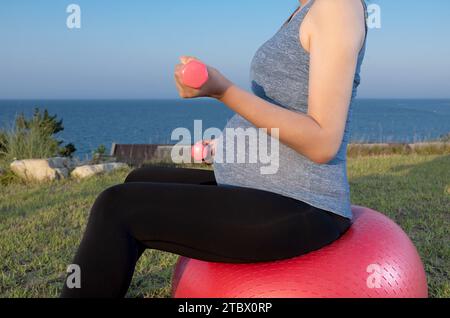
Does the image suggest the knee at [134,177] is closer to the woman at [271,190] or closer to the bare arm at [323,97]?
the woman at [271,190]

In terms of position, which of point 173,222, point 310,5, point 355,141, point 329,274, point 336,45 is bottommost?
point 355,141

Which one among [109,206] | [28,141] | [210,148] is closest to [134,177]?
[210,148]

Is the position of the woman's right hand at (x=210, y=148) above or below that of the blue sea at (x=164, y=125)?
above

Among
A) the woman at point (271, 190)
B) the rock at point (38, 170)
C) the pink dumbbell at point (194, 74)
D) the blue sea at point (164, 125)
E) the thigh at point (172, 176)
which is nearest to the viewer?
the pink dumbbell at point (194, 74)

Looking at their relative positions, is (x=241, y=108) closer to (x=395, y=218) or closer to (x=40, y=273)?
(x=40, y=273)

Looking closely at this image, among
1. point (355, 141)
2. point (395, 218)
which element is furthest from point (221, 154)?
point (355, 141)

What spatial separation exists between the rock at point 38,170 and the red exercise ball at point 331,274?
4809 millimetres

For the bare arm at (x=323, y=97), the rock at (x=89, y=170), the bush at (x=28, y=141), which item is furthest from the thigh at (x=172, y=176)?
the bush at (x=28, y=141)

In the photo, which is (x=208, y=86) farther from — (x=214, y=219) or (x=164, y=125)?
(x=164, y=125)

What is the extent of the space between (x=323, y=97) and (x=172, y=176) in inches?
31.6

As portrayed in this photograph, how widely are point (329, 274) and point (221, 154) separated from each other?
1.69 feet

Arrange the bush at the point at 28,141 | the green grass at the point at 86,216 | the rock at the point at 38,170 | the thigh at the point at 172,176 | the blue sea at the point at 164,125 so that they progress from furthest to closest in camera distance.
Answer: the blue sea at the point at 164,125 → the bush at the point at 28,141 → the rock at the point at 38,170 → the green grass at the point at 86,216 → the thigh at the point at 172,176

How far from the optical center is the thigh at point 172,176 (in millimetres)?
2006
